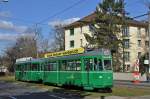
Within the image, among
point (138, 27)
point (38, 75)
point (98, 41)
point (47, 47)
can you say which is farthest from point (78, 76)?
point (47, 47)

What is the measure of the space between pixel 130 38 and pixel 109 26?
1713 cm

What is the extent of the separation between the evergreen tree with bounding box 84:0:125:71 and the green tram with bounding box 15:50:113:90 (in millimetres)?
37415

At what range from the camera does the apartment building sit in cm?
9031

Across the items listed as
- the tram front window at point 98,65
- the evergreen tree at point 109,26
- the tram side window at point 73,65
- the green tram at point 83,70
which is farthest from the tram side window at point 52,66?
the evergreen tree at point 109,26

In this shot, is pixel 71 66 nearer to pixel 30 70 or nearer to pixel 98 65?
pixel 98 65

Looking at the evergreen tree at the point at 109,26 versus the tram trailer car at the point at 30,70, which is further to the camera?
the evergreen tree at the point at 109,26

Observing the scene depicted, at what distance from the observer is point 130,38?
92375mm

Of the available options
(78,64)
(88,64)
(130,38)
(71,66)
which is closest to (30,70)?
(71,66)

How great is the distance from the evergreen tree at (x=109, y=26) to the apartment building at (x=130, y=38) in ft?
31.6

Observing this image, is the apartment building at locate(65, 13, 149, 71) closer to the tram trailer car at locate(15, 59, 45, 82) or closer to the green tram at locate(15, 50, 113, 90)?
the tram trailer car at locate(15, 59, 45, 82)

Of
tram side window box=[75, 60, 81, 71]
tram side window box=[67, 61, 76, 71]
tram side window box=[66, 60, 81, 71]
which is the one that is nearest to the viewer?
tram side window box=[75, 60, 81, 71]

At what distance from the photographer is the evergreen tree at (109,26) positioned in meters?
75.8

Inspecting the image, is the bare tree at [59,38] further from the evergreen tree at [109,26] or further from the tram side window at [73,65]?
the tram side window at [73,65]

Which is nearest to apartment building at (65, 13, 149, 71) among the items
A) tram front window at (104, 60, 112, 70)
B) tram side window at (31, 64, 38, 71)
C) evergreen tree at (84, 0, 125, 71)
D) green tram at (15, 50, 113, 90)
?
evergreen tree at (84, 0, 125, 71)
